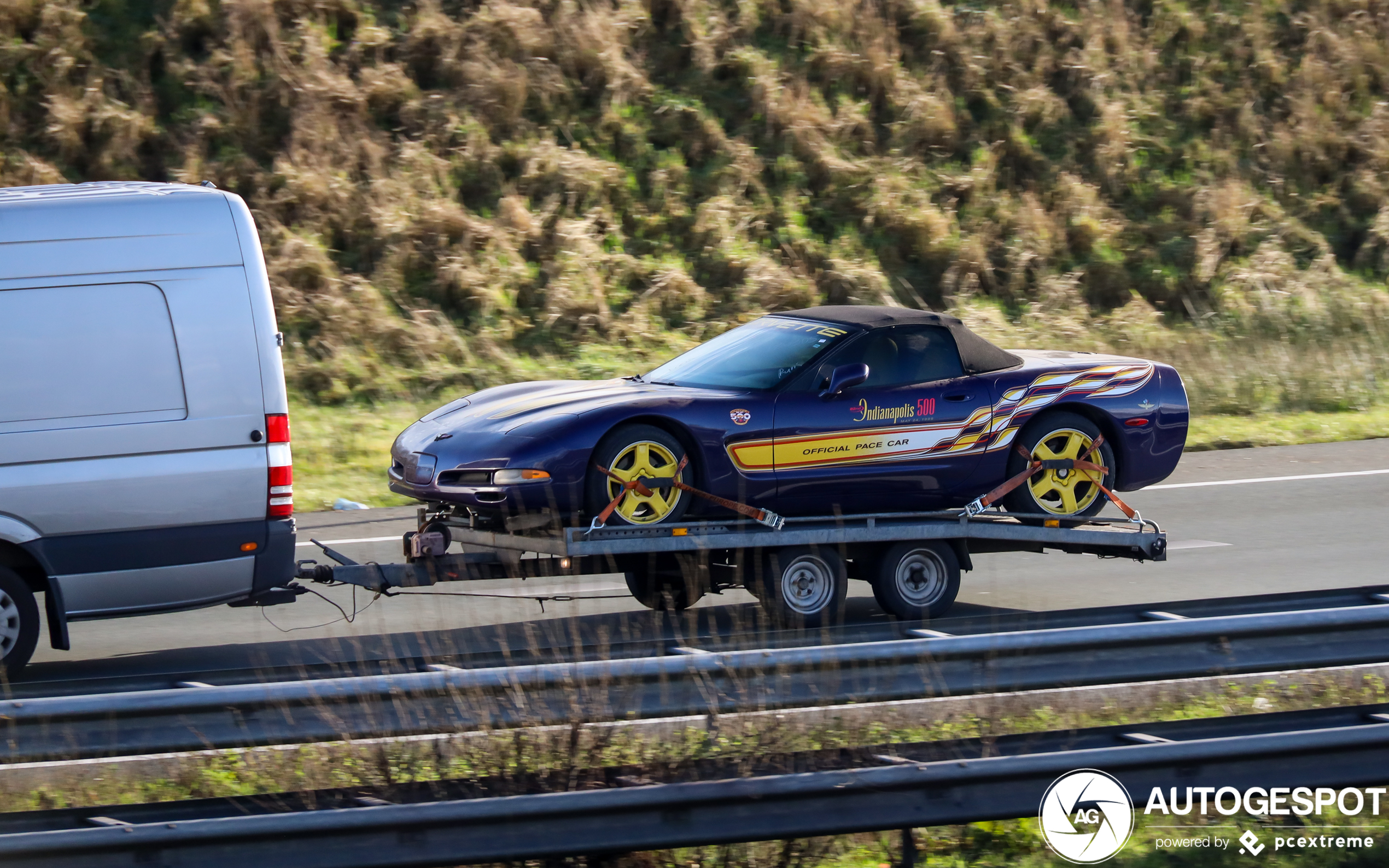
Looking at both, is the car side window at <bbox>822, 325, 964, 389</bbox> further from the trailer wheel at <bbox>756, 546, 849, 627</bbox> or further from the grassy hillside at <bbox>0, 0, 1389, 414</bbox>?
the grassy hillside at <bbox>0, 0, 1389, 414</bbox>

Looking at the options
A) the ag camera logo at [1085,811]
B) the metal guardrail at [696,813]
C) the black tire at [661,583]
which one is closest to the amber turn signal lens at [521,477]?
the black tire at [661,583]

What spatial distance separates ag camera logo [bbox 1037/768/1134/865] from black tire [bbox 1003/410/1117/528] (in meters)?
3.92

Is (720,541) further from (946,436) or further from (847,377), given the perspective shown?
(946,436)

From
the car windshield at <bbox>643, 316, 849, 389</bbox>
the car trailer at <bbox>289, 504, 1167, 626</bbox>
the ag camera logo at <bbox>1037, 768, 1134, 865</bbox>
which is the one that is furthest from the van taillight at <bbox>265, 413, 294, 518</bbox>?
the ag camera logo at <bbox>1037, 768, 1134, 865</bbox>

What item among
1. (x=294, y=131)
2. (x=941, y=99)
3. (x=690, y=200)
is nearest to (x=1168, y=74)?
(x=941, y=99)

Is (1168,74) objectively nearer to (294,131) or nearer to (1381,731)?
(294,131)

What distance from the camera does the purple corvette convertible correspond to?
7.36 metres

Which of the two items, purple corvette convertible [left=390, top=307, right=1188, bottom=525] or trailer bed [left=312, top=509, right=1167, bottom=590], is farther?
purple corvette convertible [left=390, top=307, right=1188, bottom=525]

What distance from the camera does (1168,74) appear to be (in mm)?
23156

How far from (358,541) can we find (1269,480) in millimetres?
7877

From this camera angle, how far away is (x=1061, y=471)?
8.30 meters

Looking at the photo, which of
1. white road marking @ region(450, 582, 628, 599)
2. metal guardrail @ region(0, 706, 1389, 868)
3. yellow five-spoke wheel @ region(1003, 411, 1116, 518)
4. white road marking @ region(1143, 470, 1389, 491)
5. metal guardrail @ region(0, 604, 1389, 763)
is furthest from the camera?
white road marking @ region(1143, 470, 1389, 491)

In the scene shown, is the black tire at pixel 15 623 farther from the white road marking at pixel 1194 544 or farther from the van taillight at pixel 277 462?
the white road marking at pixel 1194 544

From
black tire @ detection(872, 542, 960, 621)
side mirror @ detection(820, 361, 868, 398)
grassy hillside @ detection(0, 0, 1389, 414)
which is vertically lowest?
black tire @ detection(872, 542, 960, 621)
